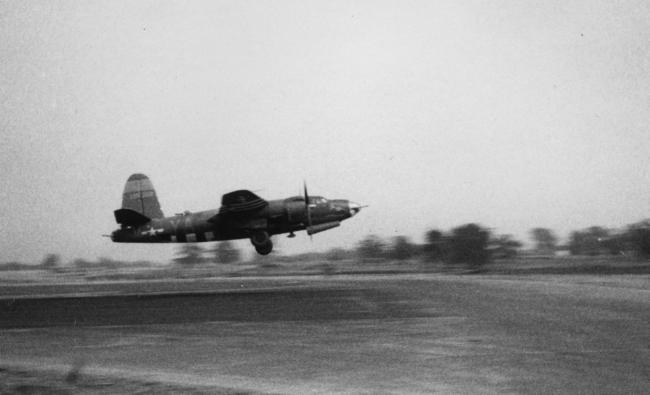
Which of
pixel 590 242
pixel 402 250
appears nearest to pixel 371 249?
pixel 402 250

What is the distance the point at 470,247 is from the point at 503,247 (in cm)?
1584

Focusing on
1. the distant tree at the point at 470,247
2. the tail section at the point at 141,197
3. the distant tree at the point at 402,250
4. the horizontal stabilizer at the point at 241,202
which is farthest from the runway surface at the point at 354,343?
the distant tree at the point at 402,250

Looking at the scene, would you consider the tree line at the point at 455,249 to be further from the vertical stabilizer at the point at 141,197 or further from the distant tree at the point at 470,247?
the vertical stabilizer at the point at 141,197

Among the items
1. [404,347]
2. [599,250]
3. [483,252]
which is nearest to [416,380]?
[404,347]

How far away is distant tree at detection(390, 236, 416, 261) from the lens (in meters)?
123

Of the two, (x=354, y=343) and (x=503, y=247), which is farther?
(x=503, y=247)

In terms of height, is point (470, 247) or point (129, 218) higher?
point (129, 218)

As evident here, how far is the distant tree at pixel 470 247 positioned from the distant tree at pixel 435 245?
313cm

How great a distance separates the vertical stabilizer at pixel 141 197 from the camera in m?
42.0

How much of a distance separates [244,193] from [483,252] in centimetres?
7403

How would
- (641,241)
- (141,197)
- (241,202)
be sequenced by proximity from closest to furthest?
(241,202)
(141,197)
(641,241)

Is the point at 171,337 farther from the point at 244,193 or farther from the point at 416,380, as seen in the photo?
the point at 244,193

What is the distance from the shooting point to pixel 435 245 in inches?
4451

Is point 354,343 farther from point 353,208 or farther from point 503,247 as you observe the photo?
point 503,247
